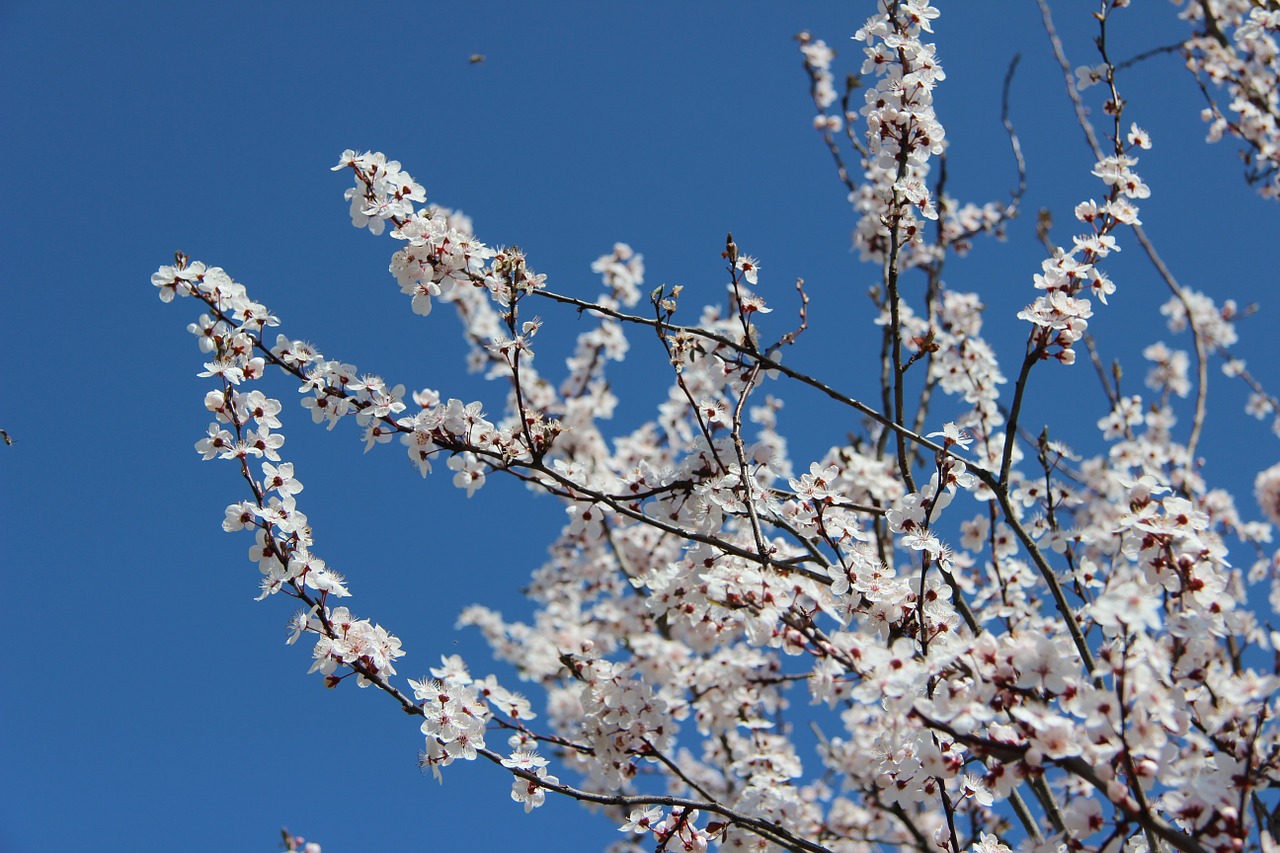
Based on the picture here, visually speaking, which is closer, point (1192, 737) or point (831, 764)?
point (1192, 737)

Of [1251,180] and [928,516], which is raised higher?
[1251,180]

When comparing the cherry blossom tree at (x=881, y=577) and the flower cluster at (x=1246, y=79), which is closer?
the cherry blossom tree at (x=881, y=577)

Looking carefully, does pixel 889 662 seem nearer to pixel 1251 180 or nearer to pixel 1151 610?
pixel 1151 610

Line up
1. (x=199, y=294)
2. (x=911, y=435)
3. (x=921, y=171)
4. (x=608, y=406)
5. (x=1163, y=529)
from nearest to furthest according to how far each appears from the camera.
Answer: (x=1163, y=529) → (x=911, y=435) → (x=199, y=294) → (x=921, y=171) → (x=608, y=406)

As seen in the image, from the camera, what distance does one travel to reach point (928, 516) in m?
3.15

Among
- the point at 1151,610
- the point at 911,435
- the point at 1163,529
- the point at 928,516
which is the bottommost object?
the point at 1151,610

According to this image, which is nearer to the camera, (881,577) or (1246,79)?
(881,577)

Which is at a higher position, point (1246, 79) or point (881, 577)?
point (1246, 79)

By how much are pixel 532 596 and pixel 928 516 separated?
18.2ft

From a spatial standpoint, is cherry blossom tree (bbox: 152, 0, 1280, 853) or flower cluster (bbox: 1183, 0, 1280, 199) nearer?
cherry blossom tree (bbox: 152, 0, 1280, 853)

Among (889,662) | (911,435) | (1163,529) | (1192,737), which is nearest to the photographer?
(1192,737)

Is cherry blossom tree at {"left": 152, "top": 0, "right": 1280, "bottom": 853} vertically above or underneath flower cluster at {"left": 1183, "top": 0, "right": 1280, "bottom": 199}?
underneath

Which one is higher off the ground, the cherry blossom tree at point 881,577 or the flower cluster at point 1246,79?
the flower cluster at point 1246,79

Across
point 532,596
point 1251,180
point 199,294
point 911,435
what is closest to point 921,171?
point 911,435
